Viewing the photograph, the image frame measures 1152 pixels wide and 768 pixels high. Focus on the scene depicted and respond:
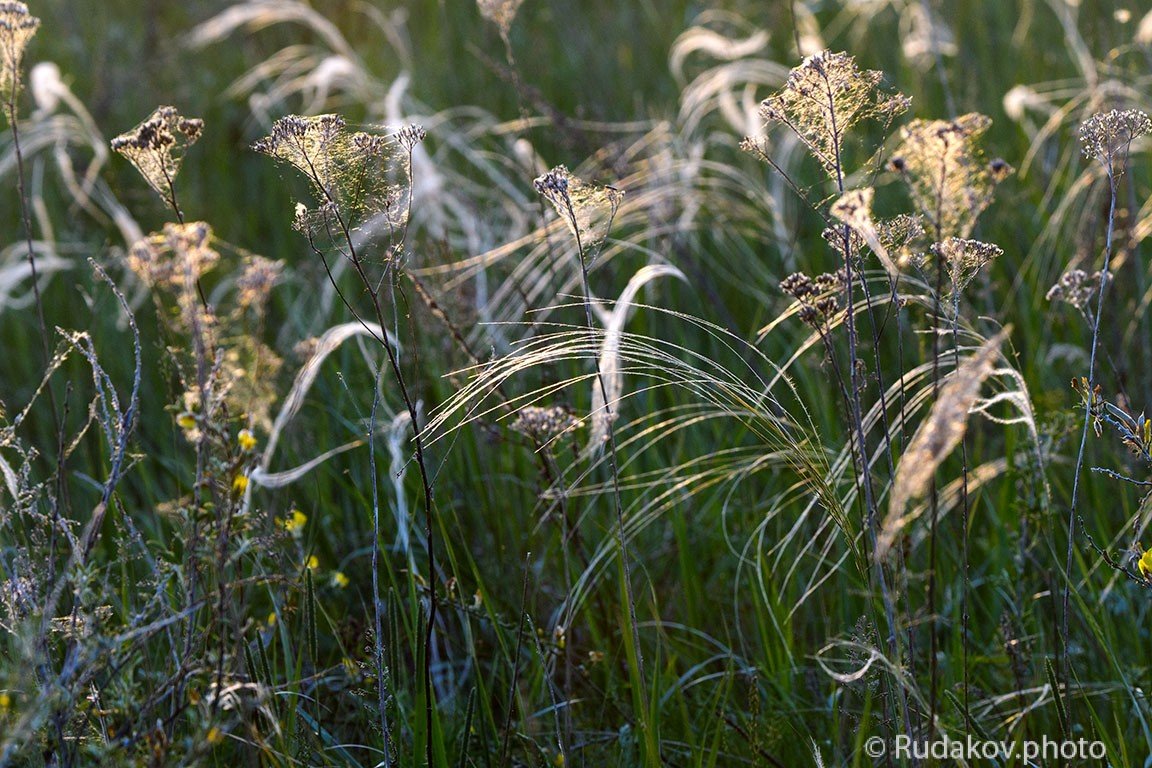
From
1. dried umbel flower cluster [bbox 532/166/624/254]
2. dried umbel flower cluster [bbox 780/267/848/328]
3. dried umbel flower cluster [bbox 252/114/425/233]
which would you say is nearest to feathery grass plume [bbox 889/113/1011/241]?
dried umbel flower cluster [bbox 780/267/848/328]

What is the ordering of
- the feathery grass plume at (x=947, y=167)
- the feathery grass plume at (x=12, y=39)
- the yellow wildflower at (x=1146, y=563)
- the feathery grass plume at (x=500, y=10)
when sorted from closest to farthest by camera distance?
the feathery grass plume at (x=947, y=167), the yellow wildflower at (x=1146, y=563), the feathery grass plume at (x=12, y=39), the feathery grass plume at (x=500, y=10)

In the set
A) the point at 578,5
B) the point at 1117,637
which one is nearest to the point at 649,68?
the point at 578,5

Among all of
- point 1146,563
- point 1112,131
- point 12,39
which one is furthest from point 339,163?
point 1146,563

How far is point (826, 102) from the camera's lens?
4.29 ft

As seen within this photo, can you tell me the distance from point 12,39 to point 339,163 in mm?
555

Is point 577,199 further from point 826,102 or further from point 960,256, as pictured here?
point 960,256

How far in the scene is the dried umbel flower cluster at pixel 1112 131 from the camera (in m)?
1.36

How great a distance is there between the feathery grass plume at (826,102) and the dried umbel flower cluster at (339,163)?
0.45 m

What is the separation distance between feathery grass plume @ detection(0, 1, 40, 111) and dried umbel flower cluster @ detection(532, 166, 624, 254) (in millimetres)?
759

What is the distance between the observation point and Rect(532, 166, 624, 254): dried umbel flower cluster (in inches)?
51.8

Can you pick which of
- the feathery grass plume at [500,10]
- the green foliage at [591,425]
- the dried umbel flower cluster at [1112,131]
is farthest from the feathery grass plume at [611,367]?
the dried umbel flower cluster at [1112,131]

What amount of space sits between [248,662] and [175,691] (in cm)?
28

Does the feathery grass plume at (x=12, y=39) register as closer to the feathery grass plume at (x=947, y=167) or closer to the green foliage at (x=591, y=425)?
the green foliage at (x=591, y=425)

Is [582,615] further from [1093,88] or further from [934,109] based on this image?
[934,109]
